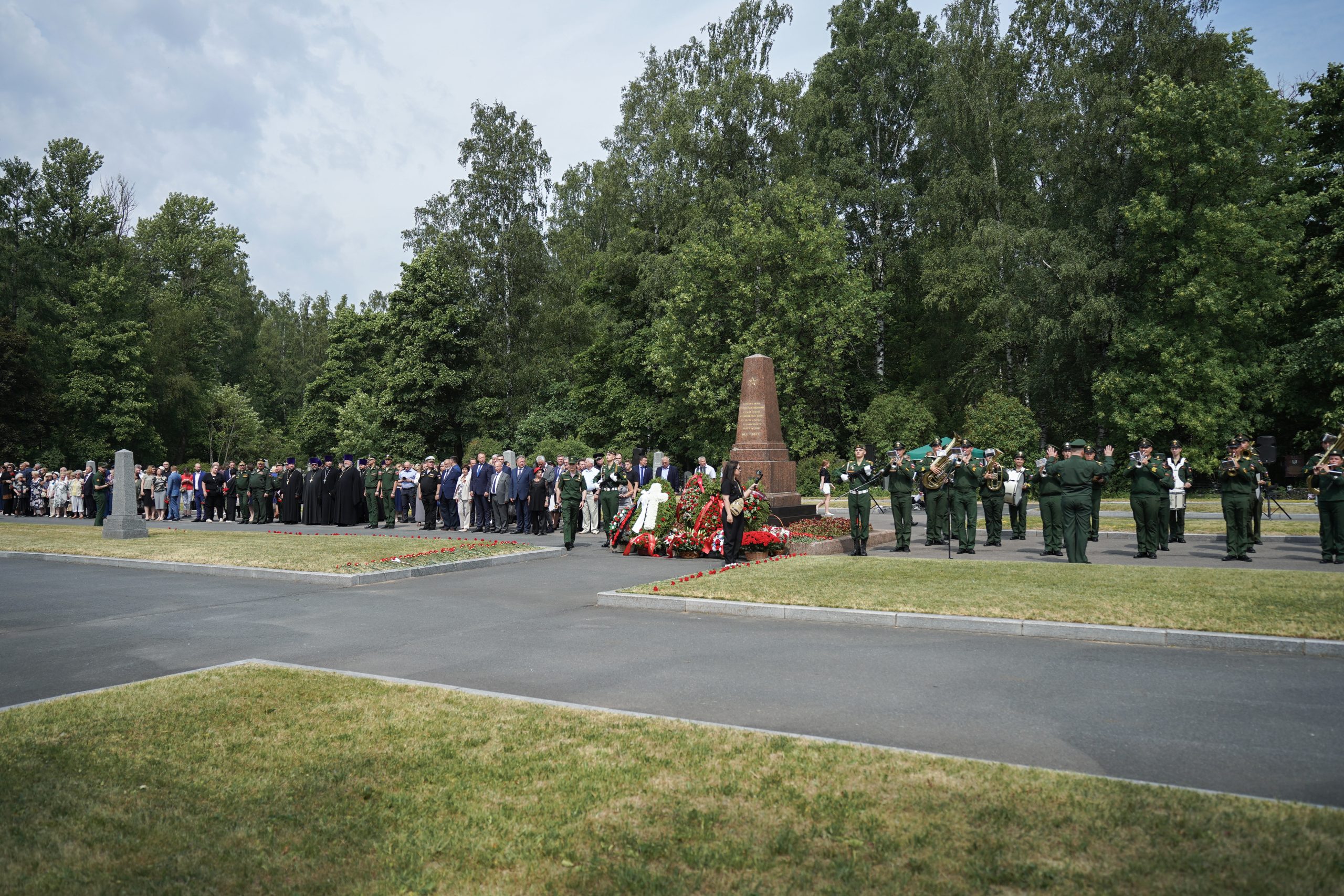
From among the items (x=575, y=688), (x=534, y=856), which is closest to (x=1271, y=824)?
(x=534, y=856)

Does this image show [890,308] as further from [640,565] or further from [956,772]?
[956,772]

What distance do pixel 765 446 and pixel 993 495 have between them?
4.68m

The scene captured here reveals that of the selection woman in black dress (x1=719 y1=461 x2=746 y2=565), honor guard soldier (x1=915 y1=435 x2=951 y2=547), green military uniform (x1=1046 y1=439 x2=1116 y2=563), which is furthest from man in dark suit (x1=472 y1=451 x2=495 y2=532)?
green military uniform (x1=1046 y1=439 x2=1116 y2=563)

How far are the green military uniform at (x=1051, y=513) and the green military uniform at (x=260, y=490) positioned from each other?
72.6 feet

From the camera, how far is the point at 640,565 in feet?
48.6

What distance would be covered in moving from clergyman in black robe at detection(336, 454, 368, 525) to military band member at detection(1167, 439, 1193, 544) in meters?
20.6

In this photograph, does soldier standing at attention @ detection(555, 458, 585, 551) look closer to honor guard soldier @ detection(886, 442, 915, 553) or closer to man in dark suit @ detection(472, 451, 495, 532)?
man in dark suit @ detection(472, 451, 495, 532)

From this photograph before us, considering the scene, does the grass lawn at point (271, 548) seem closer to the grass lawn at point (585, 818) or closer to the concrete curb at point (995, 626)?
the concrete curb at point (995, 626)

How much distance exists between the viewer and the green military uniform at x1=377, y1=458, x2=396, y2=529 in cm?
2564

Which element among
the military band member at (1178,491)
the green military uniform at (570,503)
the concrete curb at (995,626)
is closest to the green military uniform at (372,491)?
the green military uniform at (570,503)

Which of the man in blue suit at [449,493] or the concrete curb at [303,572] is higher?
the man in blue suit at [449,493]

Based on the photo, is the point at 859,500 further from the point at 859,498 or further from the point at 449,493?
the point at 449,493

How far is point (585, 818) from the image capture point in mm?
4176

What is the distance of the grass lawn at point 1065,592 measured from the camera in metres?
8.56
